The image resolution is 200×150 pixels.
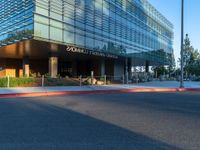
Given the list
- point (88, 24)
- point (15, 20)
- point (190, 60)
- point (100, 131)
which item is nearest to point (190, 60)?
point (190, 60)

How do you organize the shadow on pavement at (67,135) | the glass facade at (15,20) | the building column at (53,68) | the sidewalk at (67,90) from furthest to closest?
the building column at (53,68) → the glass facade at (15,20) → the sidewalk at (67,90) → the shadow on pavement at (67,135)

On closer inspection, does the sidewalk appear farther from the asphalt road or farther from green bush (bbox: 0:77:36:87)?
the asphalt road

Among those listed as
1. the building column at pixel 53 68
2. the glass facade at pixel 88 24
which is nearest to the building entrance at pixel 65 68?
the glass facade at pixel 88 24

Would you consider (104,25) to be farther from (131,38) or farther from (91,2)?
(131,38)

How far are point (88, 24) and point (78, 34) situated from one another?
2.61m

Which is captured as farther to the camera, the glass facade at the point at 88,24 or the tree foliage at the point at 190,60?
the tree foliage at the point at 190,60

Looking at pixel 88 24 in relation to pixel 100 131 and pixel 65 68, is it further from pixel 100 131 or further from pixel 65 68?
pixel 100 131

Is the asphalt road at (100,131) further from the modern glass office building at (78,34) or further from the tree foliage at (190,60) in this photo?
the tree foliage at (190,60)

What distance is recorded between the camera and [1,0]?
31734 mm

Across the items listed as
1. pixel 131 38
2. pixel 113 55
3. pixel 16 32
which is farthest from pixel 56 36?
pixel 131 38

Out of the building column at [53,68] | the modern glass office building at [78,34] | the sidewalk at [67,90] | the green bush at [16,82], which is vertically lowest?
the sidewalk at [67,90]

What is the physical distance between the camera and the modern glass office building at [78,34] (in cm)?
2739

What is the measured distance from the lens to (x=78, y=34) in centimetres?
3184

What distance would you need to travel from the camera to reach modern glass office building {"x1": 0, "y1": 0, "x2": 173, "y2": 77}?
27389 millimetres
